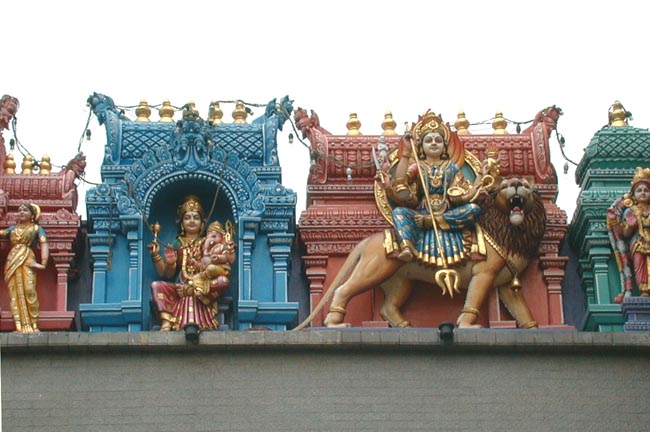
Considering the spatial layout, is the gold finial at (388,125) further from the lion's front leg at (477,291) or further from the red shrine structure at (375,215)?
the lion's front leg at (477,291)

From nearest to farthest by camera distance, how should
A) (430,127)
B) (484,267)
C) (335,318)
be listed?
(335,318)
(484,267)
(430,127)

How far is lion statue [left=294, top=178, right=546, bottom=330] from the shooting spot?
2684cm

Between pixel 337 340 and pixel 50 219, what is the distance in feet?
14.0

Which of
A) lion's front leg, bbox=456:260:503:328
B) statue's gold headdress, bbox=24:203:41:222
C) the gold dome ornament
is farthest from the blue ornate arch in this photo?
the gold dome ornament

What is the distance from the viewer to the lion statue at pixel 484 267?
2684cm

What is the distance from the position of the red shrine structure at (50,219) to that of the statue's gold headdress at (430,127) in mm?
4353

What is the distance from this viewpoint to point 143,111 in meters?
28.5

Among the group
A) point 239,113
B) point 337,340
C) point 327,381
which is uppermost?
point 239,113

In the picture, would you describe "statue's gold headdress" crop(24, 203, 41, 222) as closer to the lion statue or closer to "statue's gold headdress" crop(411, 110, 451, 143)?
the lion statue

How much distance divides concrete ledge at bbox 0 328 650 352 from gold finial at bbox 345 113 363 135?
141 inches

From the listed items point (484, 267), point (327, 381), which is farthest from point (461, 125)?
point (327, 381)

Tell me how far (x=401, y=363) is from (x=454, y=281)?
1584mm

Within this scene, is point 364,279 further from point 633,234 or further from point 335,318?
point 633,234

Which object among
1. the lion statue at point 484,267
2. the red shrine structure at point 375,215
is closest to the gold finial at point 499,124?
the red shrine structure at point 375,215
